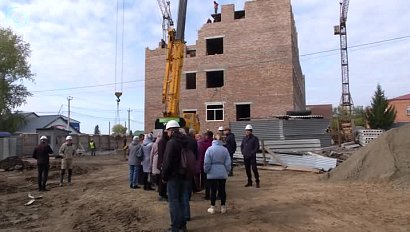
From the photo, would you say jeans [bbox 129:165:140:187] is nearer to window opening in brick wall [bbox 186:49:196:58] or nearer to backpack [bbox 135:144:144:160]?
backpack [bbox 135:144:144:160]

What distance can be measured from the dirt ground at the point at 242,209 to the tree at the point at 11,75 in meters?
35.3

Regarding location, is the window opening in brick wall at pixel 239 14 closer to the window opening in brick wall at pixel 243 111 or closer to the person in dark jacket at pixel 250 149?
the window opening in brick wall at pixel 243 111

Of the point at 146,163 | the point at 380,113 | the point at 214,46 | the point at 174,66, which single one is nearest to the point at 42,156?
the point at 146,163

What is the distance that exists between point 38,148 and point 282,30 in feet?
89.4

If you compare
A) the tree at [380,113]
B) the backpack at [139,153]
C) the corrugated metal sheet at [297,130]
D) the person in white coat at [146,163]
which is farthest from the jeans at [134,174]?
the tree at [380,113]

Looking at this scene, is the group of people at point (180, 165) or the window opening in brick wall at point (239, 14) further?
the window opening in brick wall at point (239, 14)

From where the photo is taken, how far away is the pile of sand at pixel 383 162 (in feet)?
39.9

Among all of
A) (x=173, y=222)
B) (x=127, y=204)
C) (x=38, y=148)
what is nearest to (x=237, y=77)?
(x=38, y=148)

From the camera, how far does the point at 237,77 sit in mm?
38469

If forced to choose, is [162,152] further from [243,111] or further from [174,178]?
[243,111]

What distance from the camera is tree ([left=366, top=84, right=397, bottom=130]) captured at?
182ft

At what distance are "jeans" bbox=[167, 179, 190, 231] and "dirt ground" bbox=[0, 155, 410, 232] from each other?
0.67m

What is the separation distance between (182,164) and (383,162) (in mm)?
8111

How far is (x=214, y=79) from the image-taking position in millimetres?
→ 42281
